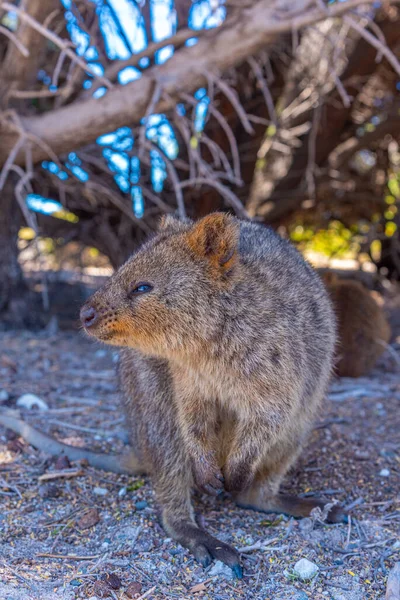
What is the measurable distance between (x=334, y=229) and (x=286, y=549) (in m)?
5.70

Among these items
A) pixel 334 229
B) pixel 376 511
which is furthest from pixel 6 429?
pixel 334 229

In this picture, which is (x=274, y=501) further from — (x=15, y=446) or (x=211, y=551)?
(x=15, y=446)

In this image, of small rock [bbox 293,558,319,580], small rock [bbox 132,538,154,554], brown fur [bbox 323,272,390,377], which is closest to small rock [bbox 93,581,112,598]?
small rock [bbox 132,538,154,554]

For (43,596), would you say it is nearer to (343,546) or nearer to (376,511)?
(343,546)

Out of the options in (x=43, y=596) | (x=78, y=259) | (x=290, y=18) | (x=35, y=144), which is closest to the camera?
(x=43, y=596)

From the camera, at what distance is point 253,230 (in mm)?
3238

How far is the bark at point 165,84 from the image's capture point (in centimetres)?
424

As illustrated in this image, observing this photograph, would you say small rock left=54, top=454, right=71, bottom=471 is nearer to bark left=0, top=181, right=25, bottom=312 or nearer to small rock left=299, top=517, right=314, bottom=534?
small rock left=299, top=517, right=314, bottom=534

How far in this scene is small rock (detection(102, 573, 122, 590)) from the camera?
233 cm

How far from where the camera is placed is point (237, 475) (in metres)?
2.88

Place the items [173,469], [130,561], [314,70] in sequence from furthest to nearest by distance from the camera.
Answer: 1. [314,70]
2. [173,469]
3. [130,561]

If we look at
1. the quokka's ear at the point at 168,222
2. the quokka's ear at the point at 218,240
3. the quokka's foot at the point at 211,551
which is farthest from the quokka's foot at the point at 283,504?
the quokka's ear at the point at 168,222

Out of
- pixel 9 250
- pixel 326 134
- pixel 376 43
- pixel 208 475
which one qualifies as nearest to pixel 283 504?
pixel 208 475

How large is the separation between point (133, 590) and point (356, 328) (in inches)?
138
